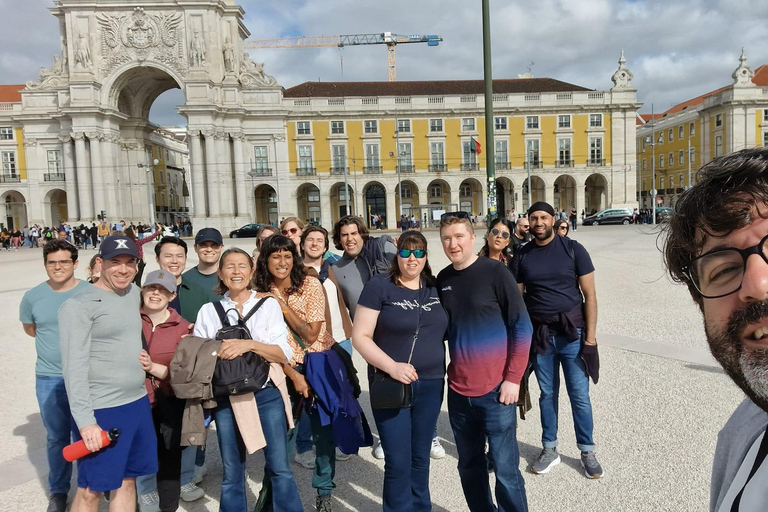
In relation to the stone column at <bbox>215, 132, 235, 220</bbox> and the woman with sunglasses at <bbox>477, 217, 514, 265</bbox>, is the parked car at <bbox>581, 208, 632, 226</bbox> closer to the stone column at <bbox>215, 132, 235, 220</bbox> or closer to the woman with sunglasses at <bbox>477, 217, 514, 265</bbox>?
the stone column at <bbox>215, 132, 235, 220</bbox>

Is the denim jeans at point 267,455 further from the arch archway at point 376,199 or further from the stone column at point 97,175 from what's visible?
the arch archway at point 376,199

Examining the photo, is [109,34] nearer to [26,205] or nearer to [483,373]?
[26,205]

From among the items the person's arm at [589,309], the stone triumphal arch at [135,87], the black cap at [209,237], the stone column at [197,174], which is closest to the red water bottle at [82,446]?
the black cap at [209,237]

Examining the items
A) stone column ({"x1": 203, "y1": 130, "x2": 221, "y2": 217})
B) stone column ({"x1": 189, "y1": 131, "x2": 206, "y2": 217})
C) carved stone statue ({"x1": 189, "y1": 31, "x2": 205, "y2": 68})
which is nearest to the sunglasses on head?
stone column ({"x1": 203, "y1": 130, "x2": 221, "y2": 217})

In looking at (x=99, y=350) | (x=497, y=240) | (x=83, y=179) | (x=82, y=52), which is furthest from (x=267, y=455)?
(x=82, y=52)

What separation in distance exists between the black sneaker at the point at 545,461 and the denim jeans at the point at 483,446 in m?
0.79

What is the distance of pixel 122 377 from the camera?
9.11 ft

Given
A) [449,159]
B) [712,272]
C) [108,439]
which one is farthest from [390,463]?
[449,159]

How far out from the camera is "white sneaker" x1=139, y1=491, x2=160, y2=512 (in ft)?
11.0

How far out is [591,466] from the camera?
3.60m

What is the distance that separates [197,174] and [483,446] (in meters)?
44.3

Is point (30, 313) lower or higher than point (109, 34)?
lower

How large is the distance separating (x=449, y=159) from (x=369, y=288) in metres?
48.1

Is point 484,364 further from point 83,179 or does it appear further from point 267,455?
point 83,179
